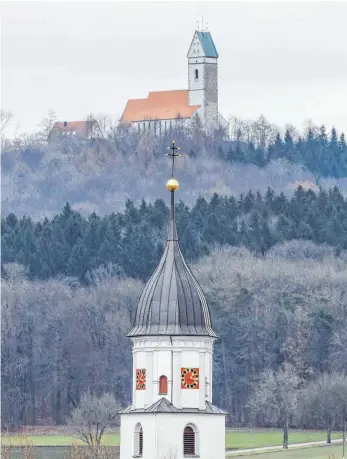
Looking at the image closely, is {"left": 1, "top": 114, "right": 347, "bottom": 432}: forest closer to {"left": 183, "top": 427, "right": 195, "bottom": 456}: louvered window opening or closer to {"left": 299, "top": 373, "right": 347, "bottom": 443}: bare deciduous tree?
{"left": 299, "top": 373, "right": 347, "bottom": 443}: bare deciduous tree

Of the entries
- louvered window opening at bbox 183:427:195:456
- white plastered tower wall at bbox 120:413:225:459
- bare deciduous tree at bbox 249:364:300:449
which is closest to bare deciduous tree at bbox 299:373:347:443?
bare deciduous tree at bbox 249:364:300:449

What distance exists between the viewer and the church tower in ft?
245

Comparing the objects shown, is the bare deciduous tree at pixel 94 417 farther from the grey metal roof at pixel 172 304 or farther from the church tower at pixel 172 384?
the church tower at pixel 172 384

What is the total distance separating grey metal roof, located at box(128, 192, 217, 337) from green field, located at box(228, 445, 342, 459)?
36339mm

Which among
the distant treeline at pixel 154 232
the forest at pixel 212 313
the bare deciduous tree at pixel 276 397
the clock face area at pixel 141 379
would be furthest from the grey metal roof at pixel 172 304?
the distant treeline at pixel 154 232

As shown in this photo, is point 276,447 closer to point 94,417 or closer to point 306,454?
point 306,454

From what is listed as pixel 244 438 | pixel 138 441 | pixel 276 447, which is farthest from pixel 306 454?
pixel 138 441

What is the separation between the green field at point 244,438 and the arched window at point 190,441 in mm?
42997

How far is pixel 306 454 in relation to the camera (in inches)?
4587

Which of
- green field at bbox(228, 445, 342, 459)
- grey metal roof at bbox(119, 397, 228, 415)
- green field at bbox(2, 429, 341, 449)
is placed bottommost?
green field at bbox(228, 445, 342, 459)

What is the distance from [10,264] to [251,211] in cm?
1972

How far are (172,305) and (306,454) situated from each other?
41821mm

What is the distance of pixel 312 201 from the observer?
183750 millimetres

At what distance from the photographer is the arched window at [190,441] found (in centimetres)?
7506
